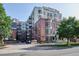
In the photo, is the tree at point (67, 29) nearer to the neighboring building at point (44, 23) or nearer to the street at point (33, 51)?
the neighboring building at point (44, 23)

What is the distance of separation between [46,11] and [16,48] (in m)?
0.93

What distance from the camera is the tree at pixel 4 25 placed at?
775cm

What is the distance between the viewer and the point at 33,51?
→ 767 centimetres

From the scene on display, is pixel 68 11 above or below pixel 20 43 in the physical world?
above

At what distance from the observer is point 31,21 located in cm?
774

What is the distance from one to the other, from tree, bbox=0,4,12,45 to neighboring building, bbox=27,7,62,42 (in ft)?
1.41

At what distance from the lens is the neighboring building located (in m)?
7.72

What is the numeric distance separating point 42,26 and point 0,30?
0.84 metres

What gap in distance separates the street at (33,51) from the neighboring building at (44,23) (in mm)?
187

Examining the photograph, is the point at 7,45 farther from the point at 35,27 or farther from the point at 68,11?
the point at 68,11

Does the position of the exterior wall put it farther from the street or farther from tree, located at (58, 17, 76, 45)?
tree, located at (58, 17, 76, 45)

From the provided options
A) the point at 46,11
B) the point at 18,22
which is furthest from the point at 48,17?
the point at 18,22

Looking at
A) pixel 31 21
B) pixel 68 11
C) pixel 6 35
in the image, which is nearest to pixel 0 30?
pixel 6 35

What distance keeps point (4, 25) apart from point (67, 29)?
49.4 inches
